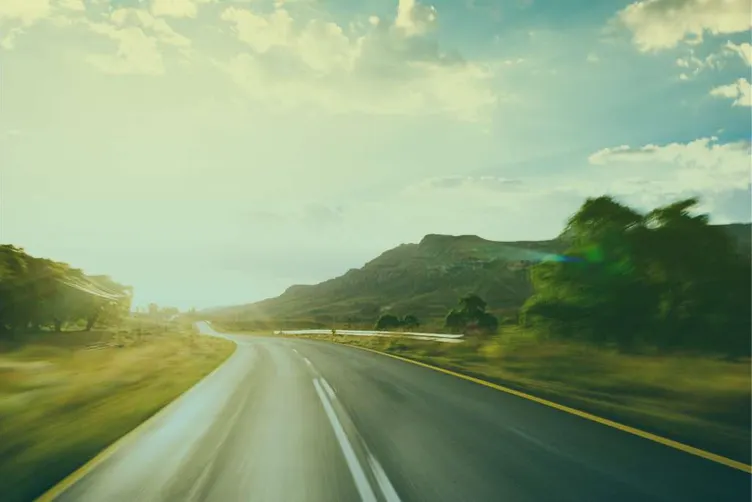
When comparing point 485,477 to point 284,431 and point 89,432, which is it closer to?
point 284,431

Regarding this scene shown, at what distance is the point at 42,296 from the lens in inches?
706

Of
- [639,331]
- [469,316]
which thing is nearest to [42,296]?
[639,331]

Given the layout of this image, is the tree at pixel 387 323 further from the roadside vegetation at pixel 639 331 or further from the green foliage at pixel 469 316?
the roadside vegetation at pixel 639 331

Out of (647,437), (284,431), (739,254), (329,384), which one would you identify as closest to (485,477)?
(647,437)

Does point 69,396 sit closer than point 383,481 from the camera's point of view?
No

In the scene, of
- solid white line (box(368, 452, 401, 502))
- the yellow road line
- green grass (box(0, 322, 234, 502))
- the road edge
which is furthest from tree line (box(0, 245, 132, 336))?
solid white line (box(368, 452, 401, 502))

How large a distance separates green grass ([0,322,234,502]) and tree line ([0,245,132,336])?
60 cm

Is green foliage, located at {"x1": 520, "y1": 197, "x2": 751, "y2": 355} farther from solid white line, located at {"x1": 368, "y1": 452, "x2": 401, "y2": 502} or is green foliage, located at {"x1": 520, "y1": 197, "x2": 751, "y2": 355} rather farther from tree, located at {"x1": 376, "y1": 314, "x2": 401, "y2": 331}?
tree, located at {"x1": 376, "y1": 314, "x2": 401, "y2": 331}

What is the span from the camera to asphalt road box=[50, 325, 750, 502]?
18.9 ft

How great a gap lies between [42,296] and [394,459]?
14.8 metres

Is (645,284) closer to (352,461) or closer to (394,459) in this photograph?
(394,459)

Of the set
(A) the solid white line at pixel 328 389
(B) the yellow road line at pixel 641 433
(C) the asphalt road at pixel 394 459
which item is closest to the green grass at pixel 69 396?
(C) the asphalt road at pixel 394 459

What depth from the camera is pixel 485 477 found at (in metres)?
6.23

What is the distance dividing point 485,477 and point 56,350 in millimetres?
17397
